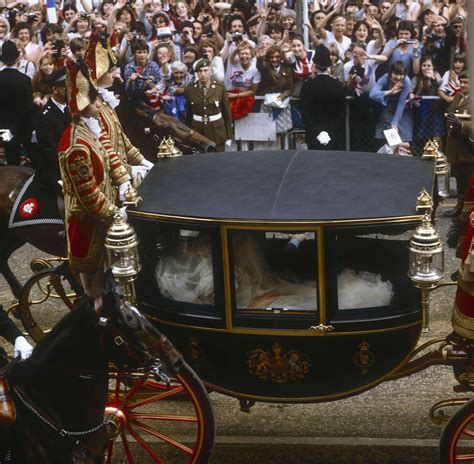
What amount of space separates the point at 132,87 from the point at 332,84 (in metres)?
2.35

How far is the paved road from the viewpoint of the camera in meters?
5.93

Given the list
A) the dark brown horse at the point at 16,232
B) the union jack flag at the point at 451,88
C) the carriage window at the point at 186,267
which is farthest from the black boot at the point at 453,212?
the carriage window at the point at 186,267

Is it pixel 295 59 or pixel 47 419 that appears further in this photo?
pixel 295 59

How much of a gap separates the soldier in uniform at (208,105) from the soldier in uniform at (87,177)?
472 centimetres

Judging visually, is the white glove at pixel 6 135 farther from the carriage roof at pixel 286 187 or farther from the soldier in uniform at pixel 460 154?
the carriage roof at pixel 286 187

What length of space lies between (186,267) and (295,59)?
703 centimetres

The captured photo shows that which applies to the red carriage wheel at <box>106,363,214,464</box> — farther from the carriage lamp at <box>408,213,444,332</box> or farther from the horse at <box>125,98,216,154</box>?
the horse at <box>125,98,216,154</box>

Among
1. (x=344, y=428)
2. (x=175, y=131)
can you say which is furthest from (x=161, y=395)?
(x=175, y=131)

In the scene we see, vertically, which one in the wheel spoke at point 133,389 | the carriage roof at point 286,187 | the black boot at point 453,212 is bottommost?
the black boot at point 453,212

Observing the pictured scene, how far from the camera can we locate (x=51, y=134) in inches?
321

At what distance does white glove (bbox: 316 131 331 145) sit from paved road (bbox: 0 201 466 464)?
4514mm

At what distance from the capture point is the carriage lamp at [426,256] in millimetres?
5062

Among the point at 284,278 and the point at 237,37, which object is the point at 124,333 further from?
the point at 237,37

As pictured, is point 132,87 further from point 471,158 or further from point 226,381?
point 226,381
